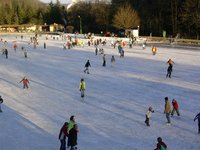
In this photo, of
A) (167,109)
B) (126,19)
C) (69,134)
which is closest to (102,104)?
(167,109)

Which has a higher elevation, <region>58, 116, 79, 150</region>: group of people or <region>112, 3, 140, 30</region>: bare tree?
<region>112, 3, 140, 30</region>: bare tree

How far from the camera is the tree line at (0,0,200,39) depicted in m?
68.9

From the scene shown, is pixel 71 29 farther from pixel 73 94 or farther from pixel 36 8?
pixel 73 94

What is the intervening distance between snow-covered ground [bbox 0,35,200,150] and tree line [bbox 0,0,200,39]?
1442 inches

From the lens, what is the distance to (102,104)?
19.2 metres

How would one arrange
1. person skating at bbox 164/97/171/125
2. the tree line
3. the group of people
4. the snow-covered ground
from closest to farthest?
the group of people
the snow-covered ground
person skating at bbox 164/97/171/125
the tree line

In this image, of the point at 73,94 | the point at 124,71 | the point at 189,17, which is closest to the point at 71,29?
the point at 189,17

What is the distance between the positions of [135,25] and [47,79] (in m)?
54.1

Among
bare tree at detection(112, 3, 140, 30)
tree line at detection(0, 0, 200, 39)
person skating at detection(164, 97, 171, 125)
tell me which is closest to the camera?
person skating at detection(164, 97, 171, 125)

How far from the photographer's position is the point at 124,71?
29625 millimetres

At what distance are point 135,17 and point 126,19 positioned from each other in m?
2.96

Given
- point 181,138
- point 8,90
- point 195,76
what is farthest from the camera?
point 195,76

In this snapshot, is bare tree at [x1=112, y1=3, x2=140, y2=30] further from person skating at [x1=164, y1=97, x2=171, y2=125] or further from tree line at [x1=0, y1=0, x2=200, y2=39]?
person skating at [x1=164, y1=97, x2=171, y2=125]

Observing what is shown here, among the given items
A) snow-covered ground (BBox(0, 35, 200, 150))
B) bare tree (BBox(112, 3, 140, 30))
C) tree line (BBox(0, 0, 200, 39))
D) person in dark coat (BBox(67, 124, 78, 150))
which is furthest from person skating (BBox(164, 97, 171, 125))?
bare tree (BBox(112, 3, 140, 30))
